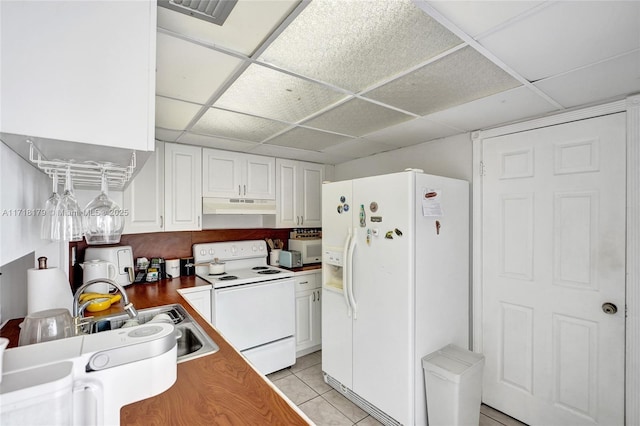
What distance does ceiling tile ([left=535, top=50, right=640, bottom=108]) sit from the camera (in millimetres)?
1427

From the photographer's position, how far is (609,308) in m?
1.83

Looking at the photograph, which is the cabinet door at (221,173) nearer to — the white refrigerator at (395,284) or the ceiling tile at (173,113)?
the ceiling tile at (173,113)

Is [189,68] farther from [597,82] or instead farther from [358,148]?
[597,82]

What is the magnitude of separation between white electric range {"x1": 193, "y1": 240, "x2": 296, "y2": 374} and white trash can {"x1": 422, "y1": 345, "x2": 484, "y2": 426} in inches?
57.2

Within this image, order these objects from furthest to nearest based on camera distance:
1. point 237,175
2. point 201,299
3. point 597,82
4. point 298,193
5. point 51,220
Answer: point 298,193 < point 237,175 < point 201,299 < point 597,82 < point 51,220

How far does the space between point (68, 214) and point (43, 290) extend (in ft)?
2.47

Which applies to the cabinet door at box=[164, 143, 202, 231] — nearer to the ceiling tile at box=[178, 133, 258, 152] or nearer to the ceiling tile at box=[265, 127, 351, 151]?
the ceiling tile at box=[178, 133, 258, 152]

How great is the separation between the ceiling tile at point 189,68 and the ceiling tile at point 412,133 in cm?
143

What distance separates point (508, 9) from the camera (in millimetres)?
1047

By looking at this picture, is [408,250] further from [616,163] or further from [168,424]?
[168,424]

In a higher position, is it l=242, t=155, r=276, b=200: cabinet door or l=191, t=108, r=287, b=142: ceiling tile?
l=191, t=108, r=287, b=142: ceiling tile

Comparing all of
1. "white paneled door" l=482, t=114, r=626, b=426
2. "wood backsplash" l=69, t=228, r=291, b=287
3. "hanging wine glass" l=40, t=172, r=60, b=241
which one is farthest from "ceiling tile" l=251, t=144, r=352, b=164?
"hanging wine glass" l=40, t=172, r=60, b=241

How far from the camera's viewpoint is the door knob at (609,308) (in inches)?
71.3

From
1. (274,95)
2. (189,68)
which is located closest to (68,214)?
(189,68)
